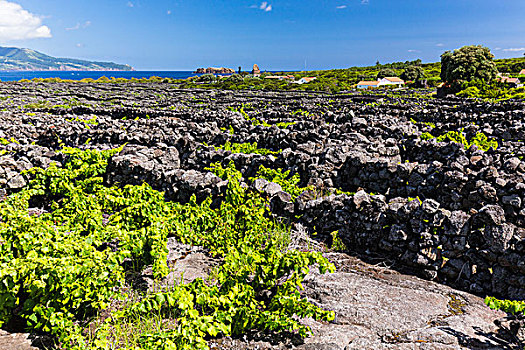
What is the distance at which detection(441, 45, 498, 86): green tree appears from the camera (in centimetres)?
6366

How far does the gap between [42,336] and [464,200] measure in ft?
34.1

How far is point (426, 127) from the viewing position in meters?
23.3

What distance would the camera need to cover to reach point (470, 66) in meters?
64.1

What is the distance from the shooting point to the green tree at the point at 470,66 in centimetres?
6366

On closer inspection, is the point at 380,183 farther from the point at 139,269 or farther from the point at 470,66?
the point at 470,66

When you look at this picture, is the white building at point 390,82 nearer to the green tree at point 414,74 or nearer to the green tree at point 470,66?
the green tree at point 414,74

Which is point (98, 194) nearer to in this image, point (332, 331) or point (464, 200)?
point (332, 331)

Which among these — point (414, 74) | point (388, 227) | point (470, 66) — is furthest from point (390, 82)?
point (388, 227)

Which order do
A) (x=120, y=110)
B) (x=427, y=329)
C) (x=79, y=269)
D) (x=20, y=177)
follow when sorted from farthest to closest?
(x=120, y=110) → (x=20, y=177) → (x=427, y=329) → (x=79, y=269)

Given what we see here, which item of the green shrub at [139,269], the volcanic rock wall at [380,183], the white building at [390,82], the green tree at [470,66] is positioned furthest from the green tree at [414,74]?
the green shrub at [139,269]

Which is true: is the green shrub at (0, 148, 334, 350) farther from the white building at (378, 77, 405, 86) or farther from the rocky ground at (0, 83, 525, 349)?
the white building at (378, 77, 405, 86)

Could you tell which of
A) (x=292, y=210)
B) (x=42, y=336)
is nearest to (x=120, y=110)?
(x=292, y=210)

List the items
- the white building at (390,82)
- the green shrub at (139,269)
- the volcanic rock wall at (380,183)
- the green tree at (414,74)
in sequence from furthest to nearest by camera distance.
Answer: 1. the green tree at (414,74)
2. the white building at (390,82)
3. the volcanic rock wall at (380,183)
4. the green shrub at (139,269)

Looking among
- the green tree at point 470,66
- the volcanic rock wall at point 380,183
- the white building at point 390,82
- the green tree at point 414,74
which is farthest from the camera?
the green tree at point 414,74
